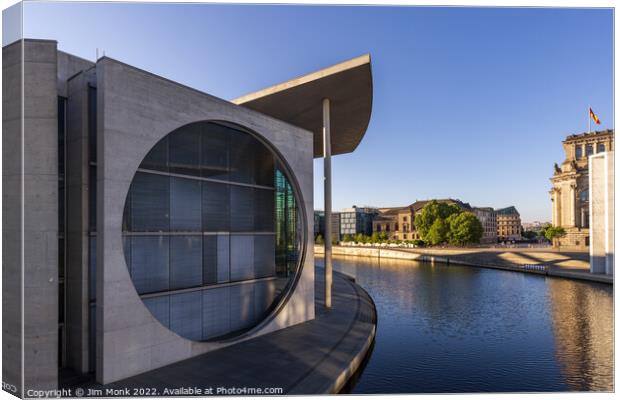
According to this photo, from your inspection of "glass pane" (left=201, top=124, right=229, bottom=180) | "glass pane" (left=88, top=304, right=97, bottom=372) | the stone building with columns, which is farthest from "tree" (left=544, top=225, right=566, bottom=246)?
"glass pane" (left=88, top=304, right=97, bottom=372)

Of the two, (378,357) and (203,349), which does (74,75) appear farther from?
(378,357)

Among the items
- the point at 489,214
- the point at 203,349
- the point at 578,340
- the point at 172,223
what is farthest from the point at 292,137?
the point at 489,214

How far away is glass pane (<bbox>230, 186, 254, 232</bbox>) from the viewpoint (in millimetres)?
13031

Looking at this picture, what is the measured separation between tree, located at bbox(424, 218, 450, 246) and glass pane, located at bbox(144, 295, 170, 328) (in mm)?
66219

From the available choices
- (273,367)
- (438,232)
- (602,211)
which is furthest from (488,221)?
(273,367)

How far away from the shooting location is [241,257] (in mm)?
13328

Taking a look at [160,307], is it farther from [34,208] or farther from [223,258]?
[34,208]

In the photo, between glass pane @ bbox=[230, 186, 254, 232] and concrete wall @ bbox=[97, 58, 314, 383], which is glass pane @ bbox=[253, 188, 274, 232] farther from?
concrete wall @ bbox=[97, 58, 314, 383]

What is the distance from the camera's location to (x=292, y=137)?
600 inches

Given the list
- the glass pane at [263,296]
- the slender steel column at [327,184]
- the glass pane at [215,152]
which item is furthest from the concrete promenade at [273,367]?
the glass pane at [215,152]

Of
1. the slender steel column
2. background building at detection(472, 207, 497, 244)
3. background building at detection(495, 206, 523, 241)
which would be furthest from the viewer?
background building at detection(495, 206, 523, 241)

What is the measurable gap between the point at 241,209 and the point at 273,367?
5.57m

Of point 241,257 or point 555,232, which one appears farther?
point 555,232

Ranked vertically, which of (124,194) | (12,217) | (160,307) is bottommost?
(160,307)
